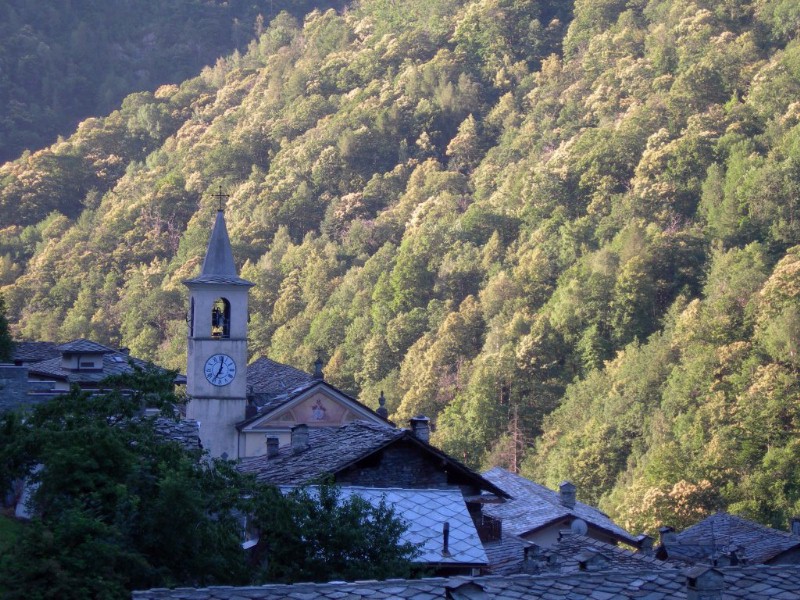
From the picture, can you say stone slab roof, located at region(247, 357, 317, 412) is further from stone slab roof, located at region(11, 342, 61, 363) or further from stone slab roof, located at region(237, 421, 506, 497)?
stone slab roof, located at region(237, 421, 506, 497)

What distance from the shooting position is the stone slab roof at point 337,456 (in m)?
26.0

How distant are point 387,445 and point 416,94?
86455 millimetres

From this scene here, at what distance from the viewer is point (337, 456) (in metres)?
26.8

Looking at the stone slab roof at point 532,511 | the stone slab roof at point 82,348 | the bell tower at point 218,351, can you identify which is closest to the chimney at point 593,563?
the stone slab roof at point 532,511

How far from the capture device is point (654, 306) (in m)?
69.7

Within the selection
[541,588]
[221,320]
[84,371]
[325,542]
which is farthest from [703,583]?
[221,320]

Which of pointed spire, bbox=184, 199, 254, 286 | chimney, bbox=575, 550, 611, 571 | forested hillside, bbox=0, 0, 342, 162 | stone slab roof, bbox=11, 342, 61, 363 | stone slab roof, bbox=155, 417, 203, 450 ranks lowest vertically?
chimney, bbox=575, 550, 611, 571

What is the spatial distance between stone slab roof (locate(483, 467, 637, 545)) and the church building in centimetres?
336

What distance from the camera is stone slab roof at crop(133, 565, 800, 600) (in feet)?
51.0

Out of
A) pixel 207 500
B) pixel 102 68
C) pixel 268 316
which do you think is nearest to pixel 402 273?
pixel 268 316

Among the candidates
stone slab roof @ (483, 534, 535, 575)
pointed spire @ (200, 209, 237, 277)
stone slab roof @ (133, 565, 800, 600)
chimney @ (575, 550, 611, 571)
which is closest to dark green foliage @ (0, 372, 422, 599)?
chimney @ (575, 550, 611, 571)

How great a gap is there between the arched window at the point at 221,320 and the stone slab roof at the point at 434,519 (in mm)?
16213

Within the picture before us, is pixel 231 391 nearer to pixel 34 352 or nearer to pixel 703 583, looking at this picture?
pixel 34 352

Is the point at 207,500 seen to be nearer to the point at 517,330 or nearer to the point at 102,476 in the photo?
the point at 102,476
